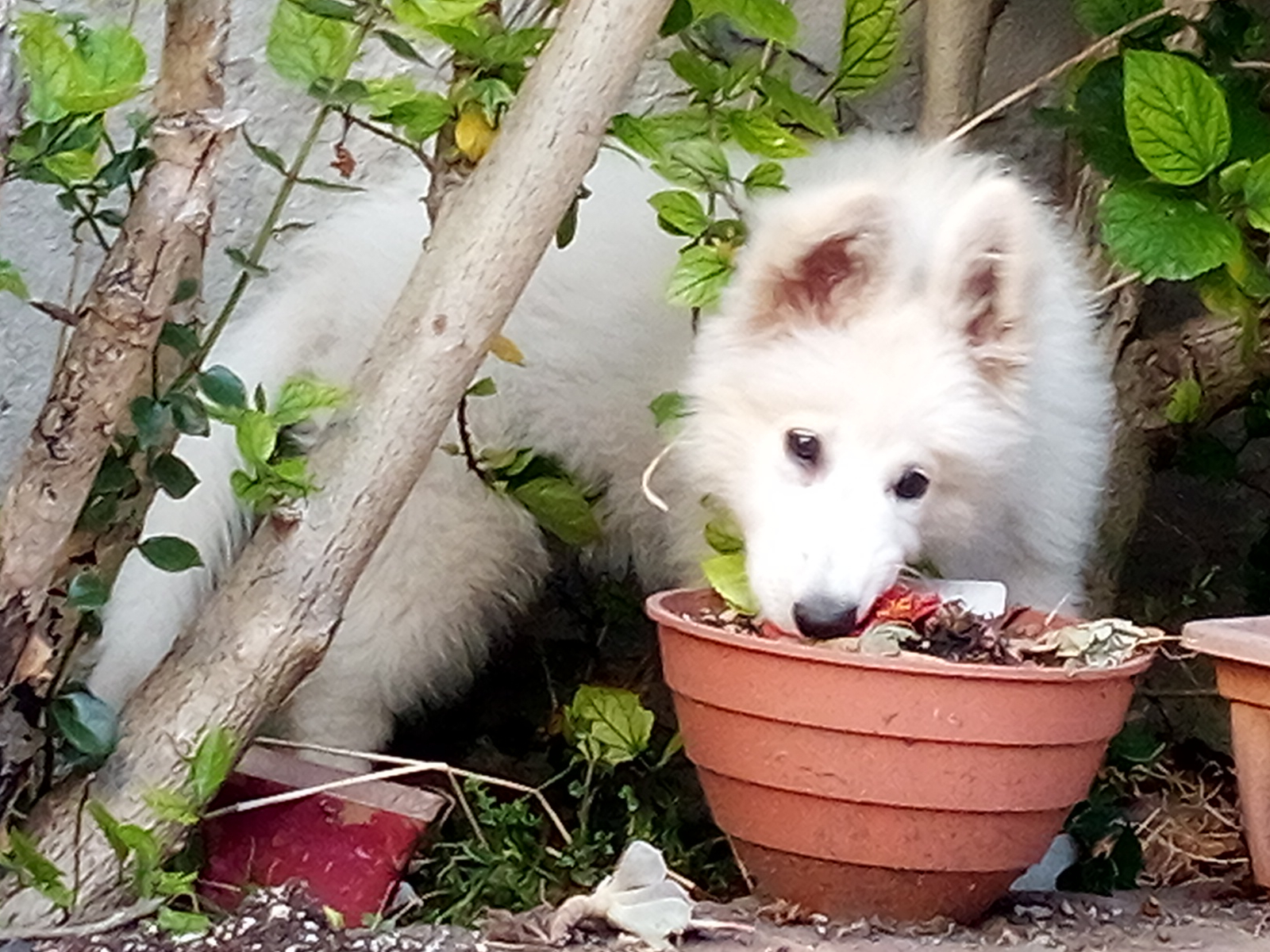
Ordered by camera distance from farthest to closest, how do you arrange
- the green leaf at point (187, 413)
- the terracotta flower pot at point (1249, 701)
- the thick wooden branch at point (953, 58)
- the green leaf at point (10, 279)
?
the thick wooden branch at point (953, 58) → the terracotta flower pot at point (1249, 701) → the green leaf at point (187, 413) → the green leaf at point (10, 279)

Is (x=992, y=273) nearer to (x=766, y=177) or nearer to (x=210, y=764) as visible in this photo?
(x=766, y=177)

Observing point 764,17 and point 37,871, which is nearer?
point 37,871

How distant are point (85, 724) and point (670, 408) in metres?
0.82

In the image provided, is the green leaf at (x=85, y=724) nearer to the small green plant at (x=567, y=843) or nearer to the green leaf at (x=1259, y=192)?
the small green plant at (x=567, y=843)

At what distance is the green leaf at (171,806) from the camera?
64.2 inches

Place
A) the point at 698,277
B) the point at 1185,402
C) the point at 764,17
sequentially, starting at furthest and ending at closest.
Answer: the point at 1185,402
the point at 698,277
the point at 764,17

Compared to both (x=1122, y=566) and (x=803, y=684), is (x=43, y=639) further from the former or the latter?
(x=1122, y=566)

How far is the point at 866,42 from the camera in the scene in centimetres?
212

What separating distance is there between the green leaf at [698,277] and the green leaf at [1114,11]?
29.5 inches

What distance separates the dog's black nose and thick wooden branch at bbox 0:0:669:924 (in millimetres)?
450

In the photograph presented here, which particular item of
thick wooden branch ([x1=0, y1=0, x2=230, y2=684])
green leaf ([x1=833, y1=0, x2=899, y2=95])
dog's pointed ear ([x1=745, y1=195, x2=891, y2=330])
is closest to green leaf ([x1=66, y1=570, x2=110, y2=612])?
thick wooden branch ([x1=0, y1=0, x2=230, y2=684])

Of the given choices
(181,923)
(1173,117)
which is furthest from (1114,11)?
(181,923)

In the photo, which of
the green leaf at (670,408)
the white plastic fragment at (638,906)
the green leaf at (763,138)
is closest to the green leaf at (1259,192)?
the green leaf at (763,138)

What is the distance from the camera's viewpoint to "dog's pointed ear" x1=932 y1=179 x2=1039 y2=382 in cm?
193
